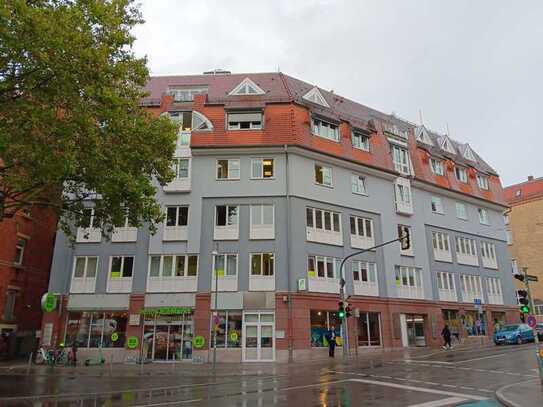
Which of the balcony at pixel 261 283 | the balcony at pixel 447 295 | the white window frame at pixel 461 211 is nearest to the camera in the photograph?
the balcony at pixel 261 283

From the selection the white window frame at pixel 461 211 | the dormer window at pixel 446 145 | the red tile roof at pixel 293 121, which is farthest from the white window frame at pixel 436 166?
the white window frame at pixel 461 211

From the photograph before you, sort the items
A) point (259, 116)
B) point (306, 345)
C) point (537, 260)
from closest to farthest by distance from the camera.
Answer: point (306, 345) → point (259, 116) → point (537, 260)

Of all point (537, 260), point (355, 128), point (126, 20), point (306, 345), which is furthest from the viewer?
point (537, 260)


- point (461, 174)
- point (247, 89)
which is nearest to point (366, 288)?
point (247, 89)

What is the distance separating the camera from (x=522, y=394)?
1208 cm

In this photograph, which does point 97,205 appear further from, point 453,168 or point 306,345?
point 453,168

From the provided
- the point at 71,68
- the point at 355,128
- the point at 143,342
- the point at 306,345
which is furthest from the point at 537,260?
the point at 71,68

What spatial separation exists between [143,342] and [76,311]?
4.95 meters

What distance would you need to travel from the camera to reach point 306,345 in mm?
26656

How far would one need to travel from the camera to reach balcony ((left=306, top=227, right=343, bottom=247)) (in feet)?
95.6

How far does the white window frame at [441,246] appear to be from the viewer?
36656 millimetres

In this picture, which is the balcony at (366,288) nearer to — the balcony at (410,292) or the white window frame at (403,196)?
the balcony at (410,292)

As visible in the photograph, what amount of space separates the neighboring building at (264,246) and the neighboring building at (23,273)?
13.1 ft

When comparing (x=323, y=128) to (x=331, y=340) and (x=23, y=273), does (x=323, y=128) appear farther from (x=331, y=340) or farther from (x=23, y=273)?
(x=23, y=273)
